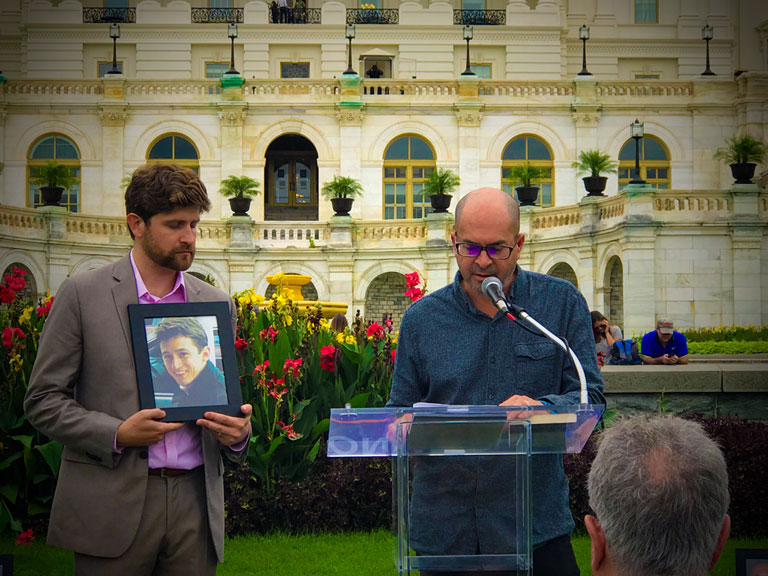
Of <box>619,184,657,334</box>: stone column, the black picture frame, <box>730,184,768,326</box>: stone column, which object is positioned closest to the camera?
the black picture frame

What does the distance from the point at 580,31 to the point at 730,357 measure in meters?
24.9

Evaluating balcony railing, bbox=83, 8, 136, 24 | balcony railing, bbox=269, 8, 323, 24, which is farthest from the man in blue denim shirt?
balcony railing, bbox=83, 8, 136, 24

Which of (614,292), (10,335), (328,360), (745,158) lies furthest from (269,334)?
(745,158)

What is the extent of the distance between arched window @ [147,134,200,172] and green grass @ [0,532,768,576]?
31.0 metres

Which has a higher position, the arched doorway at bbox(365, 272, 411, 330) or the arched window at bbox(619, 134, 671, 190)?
the arched window at bbox(619, 134, 671, 190)

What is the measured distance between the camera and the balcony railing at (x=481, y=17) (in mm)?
42312

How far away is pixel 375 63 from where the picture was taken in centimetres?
4169

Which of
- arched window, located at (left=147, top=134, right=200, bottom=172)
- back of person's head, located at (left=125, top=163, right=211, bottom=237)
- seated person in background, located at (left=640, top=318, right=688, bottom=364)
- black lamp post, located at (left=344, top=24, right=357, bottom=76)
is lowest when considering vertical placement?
seated person in background, located at (left=640, top=318, right=688, bottom=364)

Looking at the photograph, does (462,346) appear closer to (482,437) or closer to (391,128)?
(482,437)

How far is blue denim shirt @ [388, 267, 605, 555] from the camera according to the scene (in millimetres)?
2936

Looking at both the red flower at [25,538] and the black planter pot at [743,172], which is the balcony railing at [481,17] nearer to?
the black planter pot at [743,172]

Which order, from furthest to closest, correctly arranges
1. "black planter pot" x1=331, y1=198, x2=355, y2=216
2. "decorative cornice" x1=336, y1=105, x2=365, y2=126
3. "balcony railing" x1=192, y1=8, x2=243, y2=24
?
1. "balcony railing" x1=192, y1=8, x2=243, y2=24
2. "decorative cornice" x1=336, y1=105, x2=365, y2=126
3. "black planter pot" x1=331, y1=198, x2=355, y2=216

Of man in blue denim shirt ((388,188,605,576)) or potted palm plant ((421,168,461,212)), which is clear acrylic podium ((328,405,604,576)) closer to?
man in blue denim shirt ((388,188,605,576))

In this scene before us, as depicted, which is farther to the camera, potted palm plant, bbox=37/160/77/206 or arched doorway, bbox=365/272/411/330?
arched doorway, bbox=365/272/411/330
